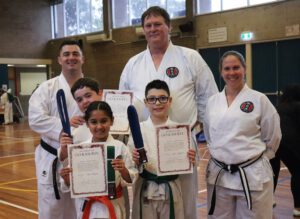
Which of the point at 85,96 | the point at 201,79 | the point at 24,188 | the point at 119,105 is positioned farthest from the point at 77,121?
the point at 24,188

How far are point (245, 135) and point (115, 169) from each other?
39.2 inches

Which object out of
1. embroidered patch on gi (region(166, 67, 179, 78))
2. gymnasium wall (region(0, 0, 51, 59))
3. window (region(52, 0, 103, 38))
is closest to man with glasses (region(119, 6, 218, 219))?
embroidered patch on gi (region(166, 67, 179, 78))

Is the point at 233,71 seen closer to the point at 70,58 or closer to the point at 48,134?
the point at 70,58

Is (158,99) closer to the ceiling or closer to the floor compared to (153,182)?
closer to the ceiling

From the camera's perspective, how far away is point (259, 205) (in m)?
2.77

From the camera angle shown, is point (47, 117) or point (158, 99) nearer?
point (158, 99)

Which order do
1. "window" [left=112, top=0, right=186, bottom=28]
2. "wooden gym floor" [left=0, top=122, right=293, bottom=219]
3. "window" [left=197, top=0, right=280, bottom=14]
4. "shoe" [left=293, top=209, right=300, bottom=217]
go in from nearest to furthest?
"shoe" [left=293, top=209, right=300, bottom=217], "wooden gym floor" [left=0, top=122, right=293, bottom=219], "window" [left=197, top=0, right=280, bottom=14], "window" [left=112, top=0, right=186, bottom=28]

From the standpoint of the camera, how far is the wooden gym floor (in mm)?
4887

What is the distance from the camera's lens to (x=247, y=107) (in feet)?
9.22

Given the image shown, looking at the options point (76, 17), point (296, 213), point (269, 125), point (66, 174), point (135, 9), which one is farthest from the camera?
point (76, 17)

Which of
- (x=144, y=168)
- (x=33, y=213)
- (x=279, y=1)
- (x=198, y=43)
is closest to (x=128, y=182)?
(x=144, y=168)

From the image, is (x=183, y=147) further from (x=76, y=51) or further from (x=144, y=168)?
(x=76, y=51)

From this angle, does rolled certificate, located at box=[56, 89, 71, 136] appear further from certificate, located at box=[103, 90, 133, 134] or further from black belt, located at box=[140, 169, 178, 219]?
black belt, located at box=[140, 169, 178, 219]

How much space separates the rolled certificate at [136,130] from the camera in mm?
2299
